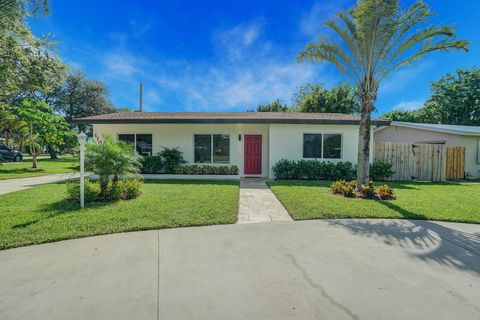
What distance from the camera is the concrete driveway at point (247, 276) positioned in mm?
2377

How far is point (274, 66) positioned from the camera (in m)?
17.0

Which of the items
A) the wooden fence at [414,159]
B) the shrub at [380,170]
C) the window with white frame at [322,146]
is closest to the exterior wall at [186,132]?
the window with white frame at [322,146]

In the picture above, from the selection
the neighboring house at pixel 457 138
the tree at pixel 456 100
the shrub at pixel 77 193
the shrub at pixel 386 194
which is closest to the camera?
the shrub at pixel 77 193

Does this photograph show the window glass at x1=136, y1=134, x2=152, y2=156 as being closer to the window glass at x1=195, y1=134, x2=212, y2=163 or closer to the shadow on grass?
the window glass at x1=195, y1=134, x2=212, y2=163

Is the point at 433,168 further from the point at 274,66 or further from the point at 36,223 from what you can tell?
the point at 36,223

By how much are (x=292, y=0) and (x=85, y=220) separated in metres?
11.7

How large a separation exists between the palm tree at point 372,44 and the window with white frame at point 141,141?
8.95 metres

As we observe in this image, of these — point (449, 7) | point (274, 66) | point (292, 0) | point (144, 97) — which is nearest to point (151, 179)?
point (292, 0)

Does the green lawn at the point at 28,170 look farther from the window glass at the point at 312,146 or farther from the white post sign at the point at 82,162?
the window glass at the point at 312,146

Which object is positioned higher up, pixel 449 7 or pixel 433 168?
pixel 449 7

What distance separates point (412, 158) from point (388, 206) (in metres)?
7.45

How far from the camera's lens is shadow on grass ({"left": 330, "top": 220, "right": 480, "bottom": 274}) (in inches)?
138

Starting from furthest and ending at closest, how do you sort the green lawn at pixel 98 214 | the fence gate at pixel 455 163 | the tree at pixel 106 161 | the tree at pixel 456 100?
the tree at pixel 456 100 → the fence gate at pixel 455 163 → the tree at pixel 106 161 → the green lawn at pixel 98 214

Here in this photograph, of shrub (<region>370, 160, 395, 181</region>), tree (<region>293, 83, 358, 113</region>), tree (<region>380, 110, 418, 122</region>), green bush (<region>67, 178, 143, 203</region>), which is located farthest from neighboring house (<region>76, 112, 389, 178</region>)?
tree (<region>380, 110, 418, 122</region>)
